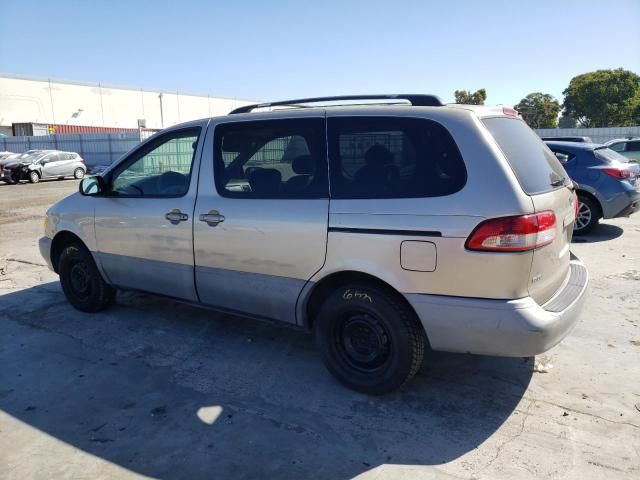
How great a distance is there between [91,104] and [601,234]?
6298 cm

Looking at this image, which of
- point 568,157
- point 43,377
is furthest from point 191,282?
point 568,157

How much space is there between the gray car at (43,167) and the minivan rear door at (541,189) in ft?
83.2

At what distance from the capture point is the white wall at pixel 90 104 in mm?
53734

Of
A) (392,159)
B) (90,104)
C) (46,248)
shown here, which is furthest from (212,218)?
(90,104)

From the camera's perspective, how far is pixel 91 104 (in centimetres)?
6034

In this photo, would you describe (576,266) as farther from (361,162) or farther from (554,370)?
(361,162)

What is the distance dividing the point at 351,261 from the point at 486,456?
1.38 m

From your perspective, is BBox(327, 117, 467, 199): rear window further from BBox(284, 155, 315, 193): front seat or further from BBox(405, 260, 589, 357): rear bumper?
BBox(405, 260, 589, 357): rear bumper

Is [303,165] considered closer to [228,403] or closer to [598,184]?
[228,403]

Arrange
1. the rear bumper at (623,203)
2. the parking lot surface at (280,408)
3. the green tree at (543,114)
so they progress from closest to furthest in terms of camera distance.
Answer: the parking lot surface at (280,408), the rear bumper at (623,203), the green tree at (543,114)

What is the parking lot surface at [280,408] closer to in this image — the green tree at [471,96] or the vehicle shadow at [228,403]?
the vehicle shadow at [228,403]

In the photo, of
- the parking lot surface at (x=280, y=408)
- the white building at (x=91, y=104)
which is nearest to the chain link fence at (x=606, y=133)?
the parking lot surface at (x=280, y=408)

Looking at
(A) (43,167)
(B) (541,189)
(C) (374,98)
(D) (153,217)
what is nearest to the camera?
(B) (541,189)

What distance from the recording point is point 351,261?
3.30 meters
